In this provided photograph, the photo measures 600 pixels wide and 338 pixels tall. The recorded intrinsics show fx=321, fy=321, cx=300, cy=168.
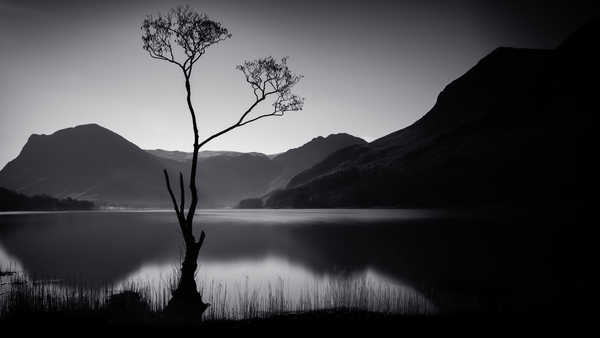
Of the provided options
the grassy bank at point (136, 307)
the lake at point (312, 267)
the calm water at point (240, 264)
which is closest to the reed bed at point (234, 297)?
the grassy bank at point (136, 307)

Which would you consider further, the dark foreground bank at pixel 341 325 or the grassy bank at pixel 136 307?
the grassy bank at pixel 136 307

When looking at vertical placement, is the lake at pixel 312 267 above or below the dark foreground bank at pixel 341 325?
below

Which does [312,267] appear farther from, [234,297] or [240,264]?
[234,297]

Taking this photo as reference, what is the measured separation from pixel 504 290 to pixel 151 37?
24.8 metres

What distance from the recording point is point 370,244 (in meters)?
45.0

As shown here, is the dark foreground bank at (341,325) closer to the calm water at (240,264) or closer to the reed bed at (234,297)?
the reed bed at (234,297)

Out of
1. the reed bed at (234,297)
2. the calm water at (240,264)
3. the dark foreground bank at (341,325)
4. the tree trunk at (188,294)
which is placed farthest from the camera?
the calm water at (240,264)

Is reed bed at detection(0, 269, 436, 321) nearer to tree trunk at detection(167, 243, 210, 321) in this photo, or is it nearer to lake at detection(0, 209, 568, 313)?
lake at detection(0, 209, 568, 313)

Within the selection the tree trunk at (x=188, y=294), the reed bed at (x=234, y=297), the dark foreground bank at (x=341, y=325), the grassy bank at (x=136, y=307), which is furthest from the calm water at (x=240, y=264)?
the dark foreground bank at (x=341, y=325)

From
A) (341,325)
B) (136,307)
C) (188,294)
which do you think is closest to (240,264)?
(188,294)

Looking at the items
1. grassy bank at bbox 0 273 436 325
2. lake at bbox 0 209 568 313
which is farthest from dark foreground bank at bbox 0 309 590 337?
lake at bbox 0 209 568 313

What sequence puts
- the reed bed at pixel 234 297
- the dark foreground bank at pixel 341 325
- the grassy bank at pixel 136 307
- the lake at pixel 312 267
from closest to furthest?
1. the dark foreground bank at pixel 341 325
2. the grassy bank at pixel 136 307
3. the reed bed at pixel 234 297
4. the lake at pixel 312 267

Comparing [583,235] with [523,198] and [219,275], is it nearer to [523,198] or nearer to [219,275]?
[219,275]

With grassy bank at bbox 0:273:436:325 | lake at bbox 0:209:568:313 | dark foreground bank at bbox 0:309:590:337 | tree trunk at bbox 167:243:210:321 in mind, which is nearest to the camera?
dark foreground bank at bbox 0:309:590:337
